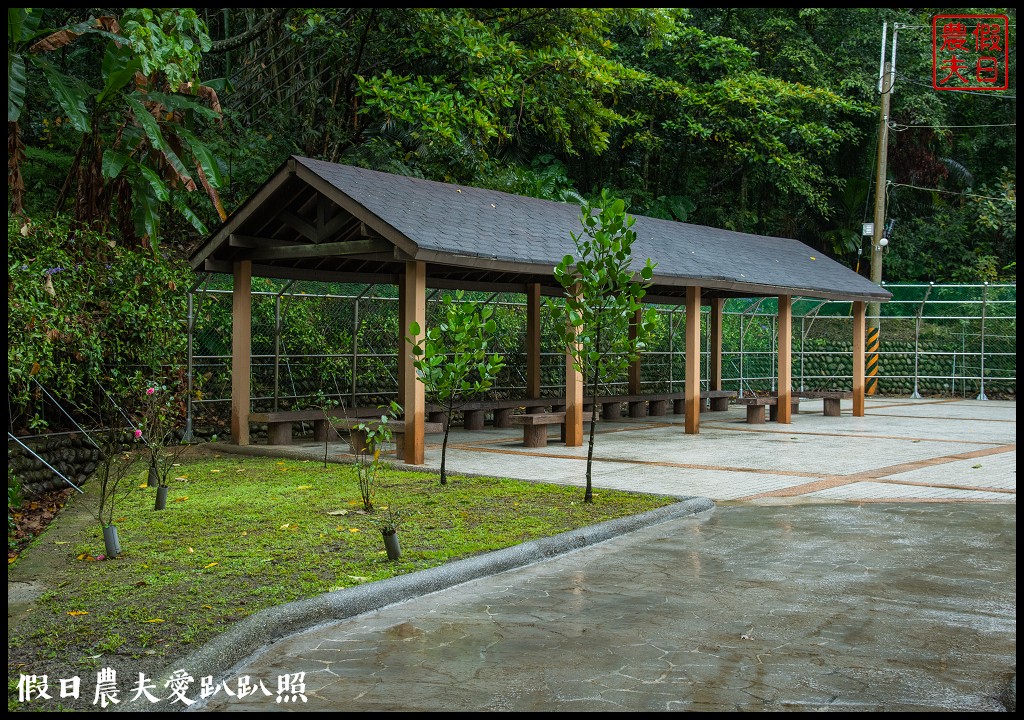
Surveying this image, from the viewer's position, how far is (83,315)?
12086 mm

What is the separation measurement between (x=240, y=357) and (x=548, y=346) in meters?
9.05

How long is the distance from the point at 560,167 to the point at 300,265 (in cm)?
1700

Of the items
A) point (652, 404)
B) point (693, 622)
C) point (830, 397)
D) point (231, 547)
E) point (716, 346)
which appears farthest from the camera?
point (716, 346)

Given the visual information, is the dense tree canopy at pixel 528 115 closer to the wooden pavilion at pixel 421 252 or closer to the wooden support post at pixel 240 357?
the wooden pavilion at pixel 421 252

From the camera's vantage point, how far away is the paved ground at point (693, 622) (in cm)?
458

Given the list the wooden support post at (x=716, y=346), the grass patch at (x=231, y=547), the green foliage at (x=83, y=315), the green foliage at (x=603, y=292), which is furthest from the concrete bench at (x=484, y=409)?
the green foliage at (x=603, y=292)

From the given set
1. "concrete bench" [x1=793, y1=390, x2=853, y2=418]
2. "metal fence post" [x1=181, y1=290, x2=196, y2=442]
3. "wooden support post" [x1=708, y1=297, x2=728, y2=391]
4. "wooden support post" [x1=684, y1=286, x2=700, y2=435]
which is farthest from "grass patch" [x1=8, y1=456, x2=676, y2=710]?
"wooden support post" [x1=708, y1=297, x2=728, y2=391]

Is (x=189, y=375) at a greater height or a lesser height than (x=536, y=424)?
greater

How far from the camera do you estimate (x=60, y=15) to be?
17094 millimetres

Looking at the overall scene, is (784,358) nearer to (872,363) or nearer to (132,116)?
(872,363)

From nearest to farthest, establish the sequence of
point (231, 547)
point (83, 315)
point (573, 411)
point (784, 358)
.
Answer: point (231, 547) → point (83, 315) → point (573, 411) → point (784, 358)

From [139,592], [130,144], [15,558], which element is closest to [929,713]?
[139,592]

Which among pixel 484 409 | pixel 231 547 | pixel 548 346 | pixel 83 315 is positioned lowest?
pixel 231 547

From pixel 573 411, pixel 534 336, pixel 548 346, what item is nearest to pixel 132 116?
pixel 573 411
